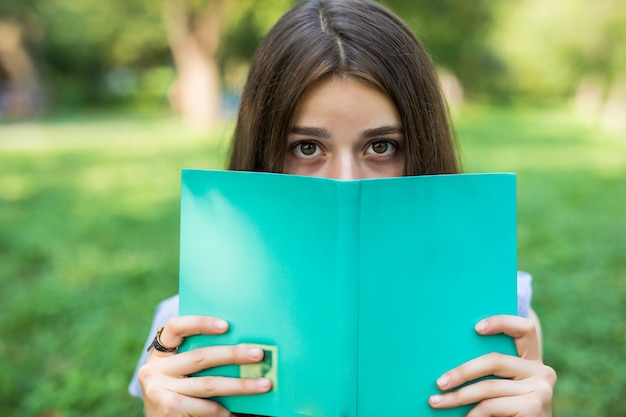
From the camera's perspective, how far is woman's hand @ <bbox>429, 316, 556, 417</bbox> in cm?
89

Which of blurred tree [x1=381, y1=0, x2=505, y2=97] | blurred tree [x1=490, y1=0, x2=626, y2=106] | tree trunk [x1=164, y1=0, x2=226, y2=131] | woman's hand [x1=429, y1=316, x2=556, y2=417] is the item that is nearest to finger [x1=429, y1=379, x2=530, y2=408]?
woman's hand [x1=429, y1=316, x2=556, y2=417]

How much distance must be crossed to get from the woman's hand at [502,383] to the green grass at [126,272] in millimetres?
1038

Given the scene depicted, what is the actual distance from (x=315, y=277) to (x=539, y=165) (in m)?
7.93

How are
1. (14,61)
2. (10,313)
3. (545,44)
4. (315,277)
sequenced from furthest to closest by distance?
1. (545,44)
2. (14,61)
3. (10,313)
4. (315,277)

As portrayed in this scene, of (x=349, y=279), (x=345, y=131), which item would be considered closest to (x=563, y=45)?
(x=345, y=131)

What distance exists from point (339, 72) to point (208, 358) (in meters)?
0.60

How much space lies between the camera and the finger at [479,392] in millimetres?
894

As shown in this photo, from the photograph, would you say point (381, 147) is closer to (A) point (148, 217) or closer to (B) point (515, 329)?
(B) point (515, 329)

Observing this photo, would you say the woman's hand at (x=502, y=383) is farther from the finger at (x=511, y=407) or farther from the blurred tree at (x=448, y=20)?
the blurred tree at (x=448, y=20)

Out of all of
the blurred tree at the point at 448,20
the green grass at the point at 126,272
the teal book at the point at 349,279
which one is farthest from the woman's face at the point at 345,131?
the blurred tree at the point at 448,20

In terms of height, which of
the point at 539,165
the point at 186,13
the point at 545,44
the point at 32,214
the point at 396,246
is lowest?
the point at 396,246

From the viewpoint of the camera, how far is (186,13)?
517 inches

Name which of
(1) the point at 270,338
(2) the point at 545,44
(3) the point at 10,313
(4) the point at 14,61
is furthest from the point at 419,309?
(2) the point at 545,44

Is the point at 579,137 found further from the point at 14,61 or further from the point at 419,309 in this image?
the point at 14,61
